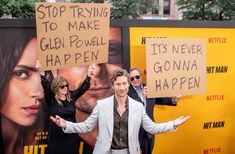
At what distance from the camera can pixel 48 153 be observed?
4.47 m

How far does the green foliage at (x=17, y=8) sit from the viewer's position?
14914mm

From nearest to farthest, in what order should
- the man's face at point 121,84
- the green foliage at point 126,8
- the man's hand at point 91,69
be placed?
the man's face at point 121,84 < the man's hand at point 91,69 < the green foliage at point 126,8

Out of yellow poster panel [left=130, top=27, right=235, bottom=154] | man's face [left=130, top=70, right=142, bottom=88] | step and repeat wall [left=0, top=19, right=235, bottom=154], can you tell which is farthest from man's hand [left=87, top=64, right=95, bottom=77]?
yellow poster panel [left=130, top=27, right=235, bottom=154]

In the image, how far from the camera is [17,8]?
1526 centimetres

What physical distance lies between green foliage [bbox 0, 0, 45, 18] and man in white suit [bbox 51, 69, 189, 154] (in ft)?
39.7

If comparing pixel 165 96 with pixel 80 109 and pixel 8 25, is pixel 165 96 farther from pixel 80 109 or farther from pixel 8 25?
pixel 8 25

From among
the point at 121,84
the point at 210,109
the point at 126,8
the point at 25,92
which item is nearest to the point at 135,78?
the point at 121,84

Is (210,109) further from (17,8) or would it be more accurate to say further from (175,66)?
(17,8)

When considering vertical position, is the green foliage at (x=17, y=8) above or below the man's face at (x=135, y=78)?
above

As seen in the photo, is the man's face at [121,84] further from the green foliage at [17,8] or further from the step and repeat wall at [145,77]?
the green foliage at [17,8]

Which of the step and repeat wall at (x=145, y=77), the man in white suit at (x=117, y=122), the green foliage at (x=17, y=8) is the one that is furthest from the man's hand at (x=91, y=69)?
the green foliage at (x=17, y=8)

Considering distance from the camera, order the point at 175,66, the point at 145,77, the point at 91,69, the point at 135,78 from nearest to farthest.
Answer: the point at 135,78
the point at 91,69
the point at 175,66
the point at 145,77

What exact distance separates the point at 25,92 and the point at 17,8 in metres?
11.6

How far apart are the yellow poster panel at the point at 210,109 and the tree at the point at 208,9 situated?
1384cm
